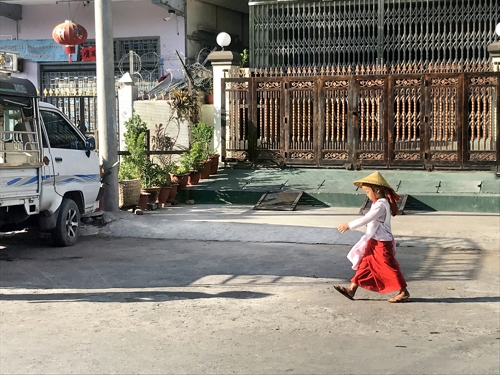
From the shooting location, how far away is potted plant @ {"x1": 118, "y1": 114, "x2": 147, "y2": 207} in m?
13.2

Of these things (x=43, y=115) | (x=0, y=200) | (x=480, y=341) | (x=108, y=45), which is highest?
(x=108, y=45)

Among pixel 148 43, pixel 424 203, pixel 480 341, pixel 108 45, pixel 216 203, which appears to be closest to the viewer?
pixel 480 341

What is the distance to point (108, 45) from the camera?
12.7 m

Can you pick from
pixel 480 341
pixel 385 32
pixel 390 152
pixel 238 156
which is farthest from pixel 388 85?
pixel 480 341

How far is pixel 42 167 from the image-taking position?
32.4 ft

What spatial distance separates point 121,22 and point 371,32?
7693 millimetres

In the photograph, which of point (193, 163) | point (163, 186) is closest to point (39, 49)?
point (193, 163)

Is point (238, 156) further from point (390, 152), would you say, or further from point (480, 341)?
point (480, 341)

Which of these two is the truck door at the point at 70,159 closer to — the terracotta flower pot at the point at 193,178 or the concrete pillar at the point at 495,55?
the terracotta flower pot at the point at 193,178

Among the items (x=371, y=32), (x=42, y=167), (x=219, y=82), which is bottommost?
(x=42, y=167)

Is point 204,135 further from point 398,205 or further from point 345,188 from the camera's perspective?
point 398,205

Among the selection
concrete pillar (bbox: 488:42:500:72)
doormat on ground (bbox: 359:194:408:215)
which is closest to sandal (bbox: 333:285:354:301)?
doormat on ground (bbox: 359:194:408:215)

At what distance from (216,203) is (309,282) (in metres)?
6.36

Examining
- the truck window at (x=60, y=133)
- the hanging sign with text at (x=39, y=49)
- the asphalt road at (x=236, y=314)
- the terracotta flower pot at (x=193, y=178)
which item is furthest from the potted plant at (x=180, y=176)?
the hanging sign with text at (x=39, y=49)
